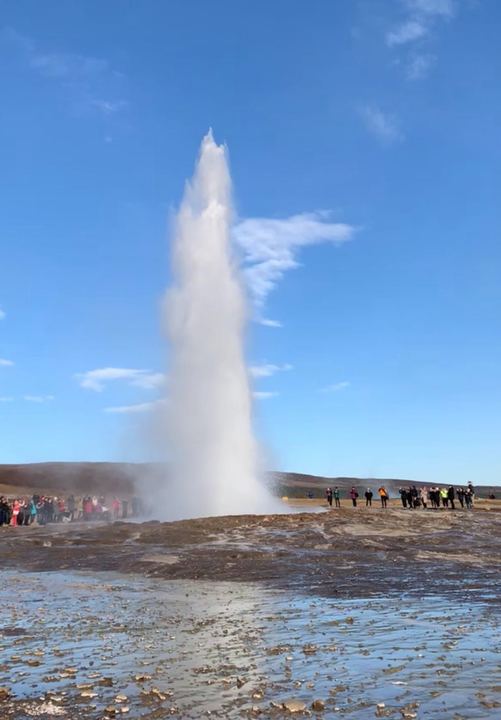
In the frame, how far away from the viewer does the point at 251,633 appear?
10922 millimetres

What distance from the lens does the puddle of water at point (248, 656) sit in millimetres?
7102

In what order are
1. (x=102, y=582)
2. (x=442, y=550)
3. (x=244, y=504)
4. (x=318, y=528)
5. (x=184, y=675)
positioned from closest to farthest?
(x=184, y=675) → (x=102, y=582) → (x=442, y=550) → (x=318, y=528) → (x=244, y=504)

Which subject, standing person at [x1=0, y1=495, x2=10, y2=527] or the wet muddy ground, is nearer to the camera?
the wet muddy ground

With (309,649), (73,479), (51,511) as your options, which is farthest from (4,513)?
(73,479)

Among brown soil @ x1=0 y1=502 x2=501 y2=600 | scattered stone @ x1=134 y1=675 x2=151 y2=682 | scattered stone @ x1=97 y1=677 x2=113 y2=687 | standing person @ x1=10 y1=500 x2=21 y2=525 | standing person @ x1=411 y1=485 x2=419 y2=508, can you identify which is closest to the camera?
scattered stone @ x1=97 y1=677 x2=113 y2=687

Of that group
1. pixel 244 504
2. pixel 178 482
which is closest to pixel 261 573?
pixel 244 504

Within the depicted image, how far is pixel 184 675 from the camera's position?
8305mm

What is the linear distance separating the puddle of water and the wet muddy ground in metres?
0.03

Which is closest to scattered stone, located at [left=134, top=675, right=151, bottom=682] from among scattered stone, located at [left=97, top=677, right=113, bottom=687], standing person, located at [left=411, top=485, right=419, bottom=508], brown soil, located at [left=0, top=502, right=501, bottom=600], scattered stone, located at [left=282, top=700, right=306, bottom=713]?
scattered stone, located at [left=97, top=677, right=113, bottom=687]

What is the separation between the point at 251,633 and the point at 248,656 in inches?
67.7

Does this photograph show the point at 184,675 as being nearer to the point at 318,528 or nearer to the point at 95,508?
the point at 318,528

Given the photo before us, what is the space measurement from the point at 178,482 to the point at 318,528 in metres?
12.5

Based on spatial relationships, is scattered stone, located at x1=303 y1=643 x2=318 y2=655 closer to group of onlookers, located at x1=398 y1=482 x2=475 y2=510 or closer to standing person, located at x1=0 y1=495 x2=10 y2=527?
standing person, located at x1=0 y1=495 x2=10 y2=527

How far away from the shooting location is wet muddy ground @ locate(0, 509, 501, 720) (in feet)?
23.6
